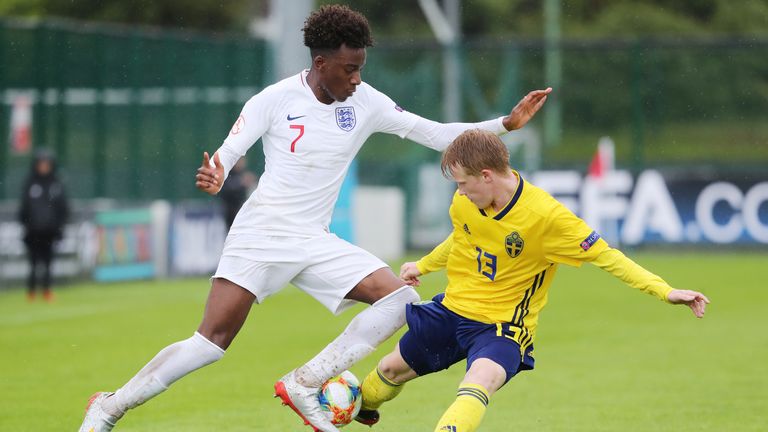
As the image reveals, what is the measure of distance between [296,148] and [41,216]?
11450 millimetres

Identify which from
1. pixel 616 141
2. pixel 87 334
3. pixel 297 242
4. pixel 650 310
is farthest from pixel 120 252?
pixel 297 242

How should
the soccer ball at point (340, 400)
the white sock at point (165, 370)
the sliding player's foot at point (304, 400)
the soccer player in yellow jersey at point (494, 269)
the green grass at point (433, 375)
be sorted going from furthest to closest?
the green grass at point (433, 375)
the soccer ball at point (340, 400)
the sliding player's foot at point (304, 400)
the white sock at point (165, 370)
the soccer player in yellow jersey at point (494, 269)

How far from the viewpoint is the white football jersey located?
7020 millimetres

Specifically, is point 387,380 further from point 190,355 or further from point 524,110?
point 524,110

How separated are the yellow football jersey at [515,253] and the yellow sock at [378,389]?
0.63 m

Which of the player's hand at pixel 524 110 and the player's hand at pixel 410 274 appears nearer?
the player's hand at pixel 524 110

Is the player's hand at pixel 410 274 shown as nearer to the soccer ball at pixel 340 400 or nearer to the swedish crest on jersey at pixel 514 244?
the soccer ball at pixel 340 400

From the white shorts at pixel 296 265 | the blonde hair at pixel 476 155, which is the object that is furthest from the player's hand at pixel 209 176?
the blonde hair at pixel 476 155

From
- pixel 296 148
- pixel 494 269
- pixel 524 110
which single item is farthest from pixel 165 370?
pixel 524 110

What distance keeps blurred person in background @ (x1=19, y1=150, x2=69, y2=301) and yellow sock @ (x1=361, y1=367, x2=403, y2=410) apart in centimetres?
1110

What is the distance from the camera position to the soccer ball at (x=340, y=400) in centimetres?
720

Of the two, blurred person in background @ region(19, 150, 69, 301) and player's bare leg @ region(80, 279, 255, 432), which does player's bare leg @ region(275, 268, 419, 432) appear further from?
blurred person in background @ region(19, 150, 69, 301)

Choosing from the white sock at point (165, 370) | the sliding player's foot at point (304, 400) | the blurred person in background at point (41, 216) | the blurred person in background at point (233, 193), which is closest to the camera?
the white sock at point (165, 370)

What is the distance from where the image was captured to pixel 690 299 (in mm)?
6195
